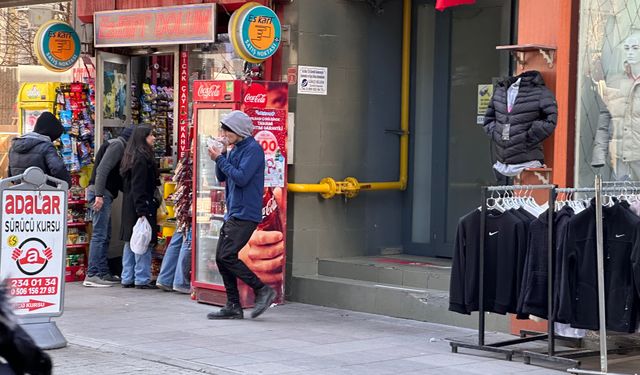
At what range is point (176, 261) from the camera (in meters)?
12.7

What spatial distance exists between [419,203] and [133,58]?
161 inches

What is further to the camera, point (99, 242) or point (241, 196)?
point (99, 242)

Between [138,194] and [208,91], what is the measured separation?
180 cm

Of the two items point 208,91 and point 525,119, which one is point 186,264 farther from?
point 525,119

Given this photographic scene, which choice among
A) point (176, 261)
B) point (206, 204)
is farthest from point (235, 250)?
point (176, 261)

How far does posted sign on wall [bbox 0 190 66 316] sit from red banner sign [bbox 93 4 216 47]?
3.67m

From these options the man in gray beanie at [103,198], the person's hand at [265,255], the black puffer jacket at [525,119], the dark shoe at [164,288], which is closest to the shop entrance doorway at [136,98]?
the man in gray beanie at [103,198]

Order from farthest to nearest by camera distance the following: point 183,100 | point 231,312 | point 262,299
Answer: point 183,100
point 231,312
point 262,299

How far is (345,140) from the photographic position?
12445 mm

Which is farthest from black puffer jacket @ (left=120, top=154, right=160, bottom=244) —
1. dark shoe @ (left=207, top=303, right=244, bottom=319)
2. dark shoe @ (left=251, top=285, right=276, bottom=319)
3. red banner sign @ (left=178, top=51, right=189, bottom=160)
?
dark shoe @ (left=251, top=285, right=276, bottom=319)

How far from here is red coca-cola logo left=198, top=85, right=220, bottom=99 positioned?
11.5 m

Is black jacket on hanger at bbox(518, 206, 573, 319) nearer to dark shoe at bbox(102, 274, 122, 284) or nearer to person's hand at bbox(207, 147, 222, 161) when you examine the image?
person's hand at bbox(207, 147, 222, 161)

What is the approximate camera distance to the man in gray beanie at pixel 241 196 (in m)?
10.5

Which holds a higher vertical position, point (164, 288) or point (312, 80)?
point (312, 80)
